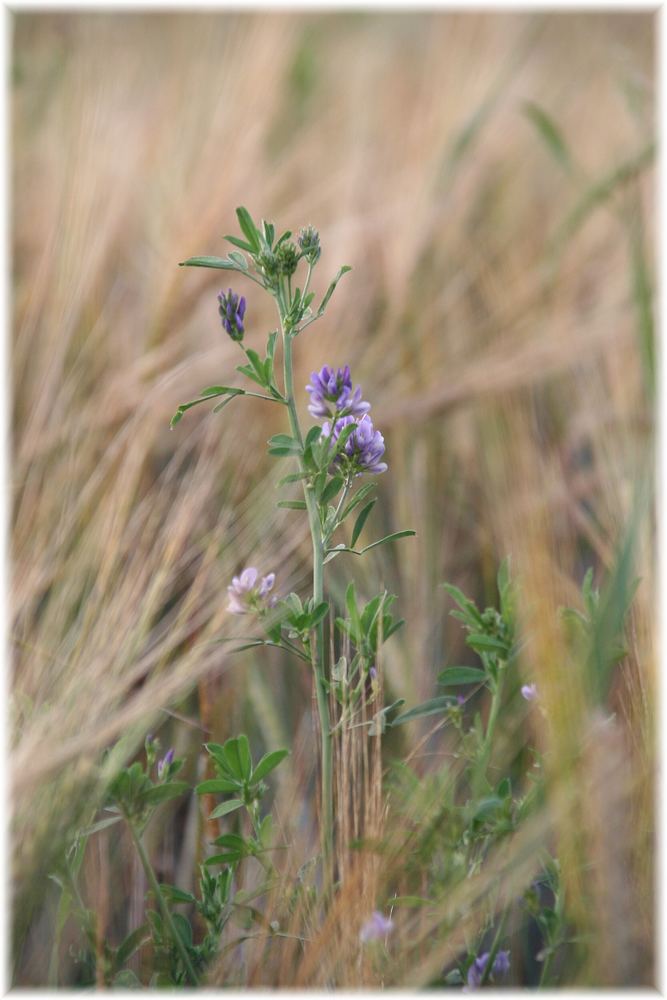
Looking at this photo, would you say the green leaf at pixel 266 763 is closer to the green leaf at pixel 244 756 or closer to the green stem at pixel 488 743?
the green leaf at pixel 244 756

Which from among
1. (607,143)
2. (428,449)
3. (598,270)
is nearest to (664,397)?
(428,449)

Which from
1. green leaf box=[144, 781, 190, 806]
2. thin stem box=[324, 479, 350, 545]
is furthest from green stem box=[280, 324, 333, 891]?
green leaf box=[144, 781, 190, 806]

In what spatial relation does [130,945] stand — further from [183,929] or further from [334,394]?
[334,394]

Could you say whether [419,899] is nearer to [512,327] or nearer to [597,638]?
[597,638]

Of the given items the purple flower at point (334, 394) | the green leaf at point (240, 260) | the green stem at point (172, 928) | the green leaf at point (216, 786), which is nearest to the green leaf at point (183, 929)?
the green stem at point (172, 928)

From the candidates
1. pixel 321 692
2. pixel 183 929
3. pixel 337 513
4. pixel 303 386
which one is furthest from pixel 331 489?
pixel 303 386
